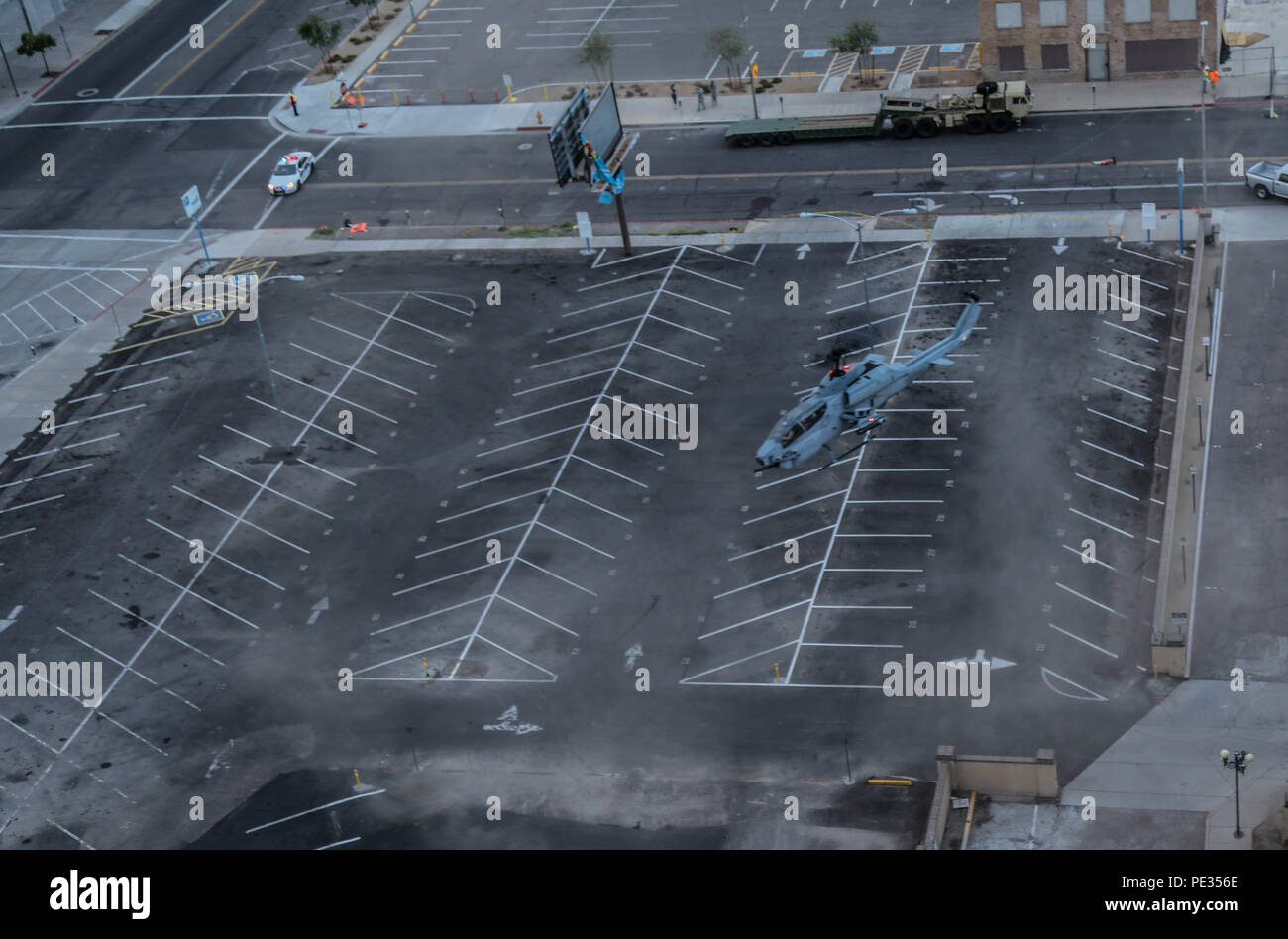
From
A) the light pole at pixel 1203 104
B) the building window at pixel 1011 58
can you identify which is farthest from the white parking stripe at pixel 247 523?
the building window at pixel 1011 58

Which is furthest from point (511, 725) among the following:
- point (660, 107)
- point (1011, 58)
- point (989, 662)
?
point (1011, 58)

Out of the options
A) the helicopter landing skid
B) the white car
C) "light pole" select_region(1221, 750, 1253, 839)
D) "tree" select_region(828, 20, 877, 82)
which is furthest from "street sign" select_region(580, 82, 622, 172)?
"light pole" select_region(1221, 750, 1253, 839)

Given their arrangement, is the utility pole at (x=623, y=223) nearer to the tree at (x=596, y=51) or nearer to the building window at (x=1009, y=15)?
the tree at (x=596, y=51)

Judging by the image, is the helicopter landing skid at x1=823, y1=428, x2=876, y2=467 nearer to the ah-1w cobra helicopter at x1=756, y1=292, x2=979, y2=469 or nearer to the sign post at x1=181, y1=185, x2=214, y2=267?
the ah-1w cobra helicopter at x1=756, y1=292, x2=979, y2=469

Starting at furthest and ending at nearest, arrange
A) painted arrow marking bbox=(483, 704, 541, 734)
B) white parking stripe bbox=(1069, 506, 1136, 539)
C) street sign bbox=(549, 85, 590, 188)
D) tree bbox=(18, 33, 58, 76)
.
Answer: tree bbox=(18, 33, 58, 76) < street sign bbox=(549, 85, 590, 188) < white parking stripe bbox=(1069, 506, 1136, 539) < painted arrow marking bbox=(483, 704, 541, 734)

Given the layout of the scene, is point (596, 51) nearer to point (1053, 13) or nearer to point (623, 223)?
point (623, 223)
